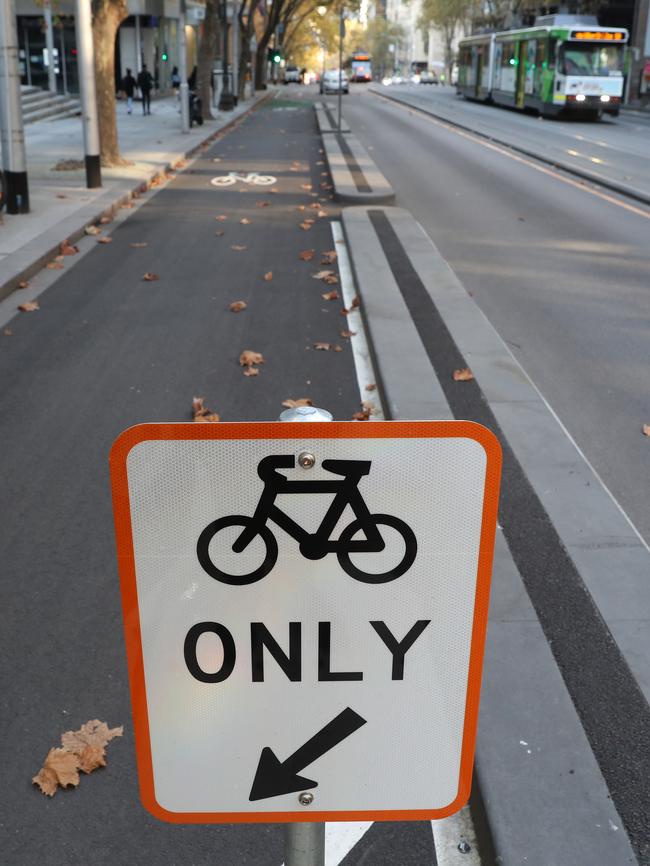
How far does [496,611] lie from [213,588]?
270 cm

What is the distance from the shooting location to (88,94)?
16.9m

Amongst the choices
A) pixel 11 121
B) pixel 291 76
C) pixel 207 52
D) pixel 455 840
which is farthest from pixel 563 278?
pixel 291 76

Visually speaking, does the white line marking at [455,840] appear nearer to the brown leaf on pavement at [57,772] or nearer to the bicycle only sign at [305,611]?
the brown leaf on pavement at [57,772]

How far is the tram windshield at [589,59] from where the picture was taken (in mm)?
37375

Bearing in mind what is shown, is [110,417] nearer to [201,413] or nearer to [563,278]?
[201,413]

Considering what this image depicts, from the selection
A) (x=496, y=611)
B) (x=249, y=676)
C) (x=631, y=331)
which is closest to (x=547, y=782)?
(x=496, y=611)

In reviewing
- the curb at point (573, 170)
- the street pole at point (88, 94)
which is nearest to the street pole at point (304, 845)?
the street pole at point (88, 94)

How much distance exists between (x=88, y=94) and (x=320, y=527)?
17006 mm

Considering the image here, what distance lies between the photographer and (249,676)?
1.57 metres

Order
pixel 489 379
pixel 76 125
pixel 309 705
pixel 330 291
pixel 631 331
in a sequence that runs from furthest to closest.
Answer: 1. pixel 76 125
2. pixel 330 291
3. pixel 631 331
4. pixel 489 379
5. pixel 309 705

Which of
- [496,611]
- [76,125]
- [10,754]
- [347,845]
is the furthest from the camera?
[76,125]

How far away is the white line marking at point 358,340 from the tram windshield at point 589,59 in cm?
2838

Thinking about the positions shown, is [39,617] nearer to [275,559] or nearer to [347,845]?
[347,845]

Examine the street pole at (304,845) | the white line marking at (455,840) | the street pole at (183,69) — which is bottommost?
the white line marking at (455,840)
